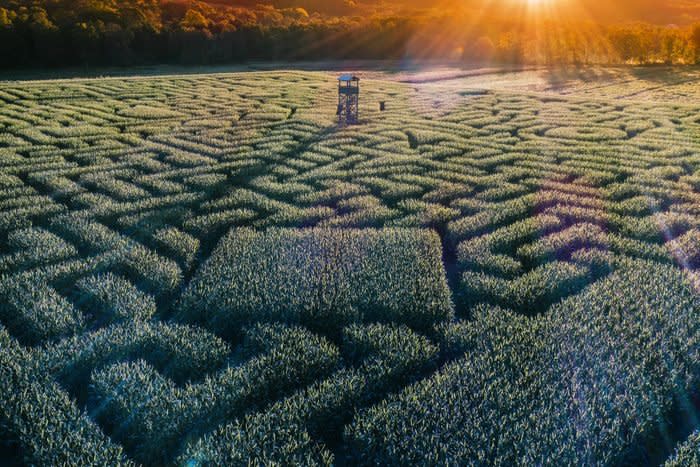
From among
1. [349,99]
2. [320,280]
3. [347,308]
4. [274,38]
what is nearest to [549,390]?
[347,308]

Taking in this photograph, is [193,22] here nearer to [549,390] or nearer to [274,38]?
[274,38]

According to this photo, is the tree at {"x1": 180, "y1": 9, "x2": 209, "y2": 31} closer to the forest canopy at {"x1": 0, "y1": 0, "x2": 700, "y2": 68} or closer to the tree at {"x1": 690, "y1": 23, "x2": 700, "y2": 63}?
the forest canopy at {"x1": 0, "y1": 0, "x2": 700, "y2": 68}

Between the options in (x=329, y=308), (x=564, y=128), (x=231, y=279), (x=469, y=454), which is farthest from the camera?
(x=564, y=128)

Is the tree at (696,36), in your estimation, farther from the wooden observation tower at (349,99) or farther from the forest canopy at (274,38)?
the wooden observation tower at (349,99)

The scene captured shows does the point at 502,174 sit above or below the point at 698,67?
below

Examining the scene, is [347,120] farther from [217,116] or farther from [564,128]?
[564,128]

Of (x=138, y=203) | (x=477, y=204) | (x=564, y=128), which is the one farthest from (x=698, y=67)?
(x=138, y=203)

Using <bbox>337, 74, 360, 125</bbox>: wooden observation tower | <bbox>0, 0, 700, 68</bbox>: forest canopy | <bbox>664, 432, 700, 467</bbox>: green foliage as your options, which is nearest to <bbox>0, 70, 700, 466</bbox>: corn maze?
<bbox>664, 432, 700, 467</bbox>: green foliage

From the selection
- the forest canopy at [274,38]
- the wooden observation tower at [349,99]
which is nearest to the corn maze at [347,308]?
the wooden observation tower at [349,99]
